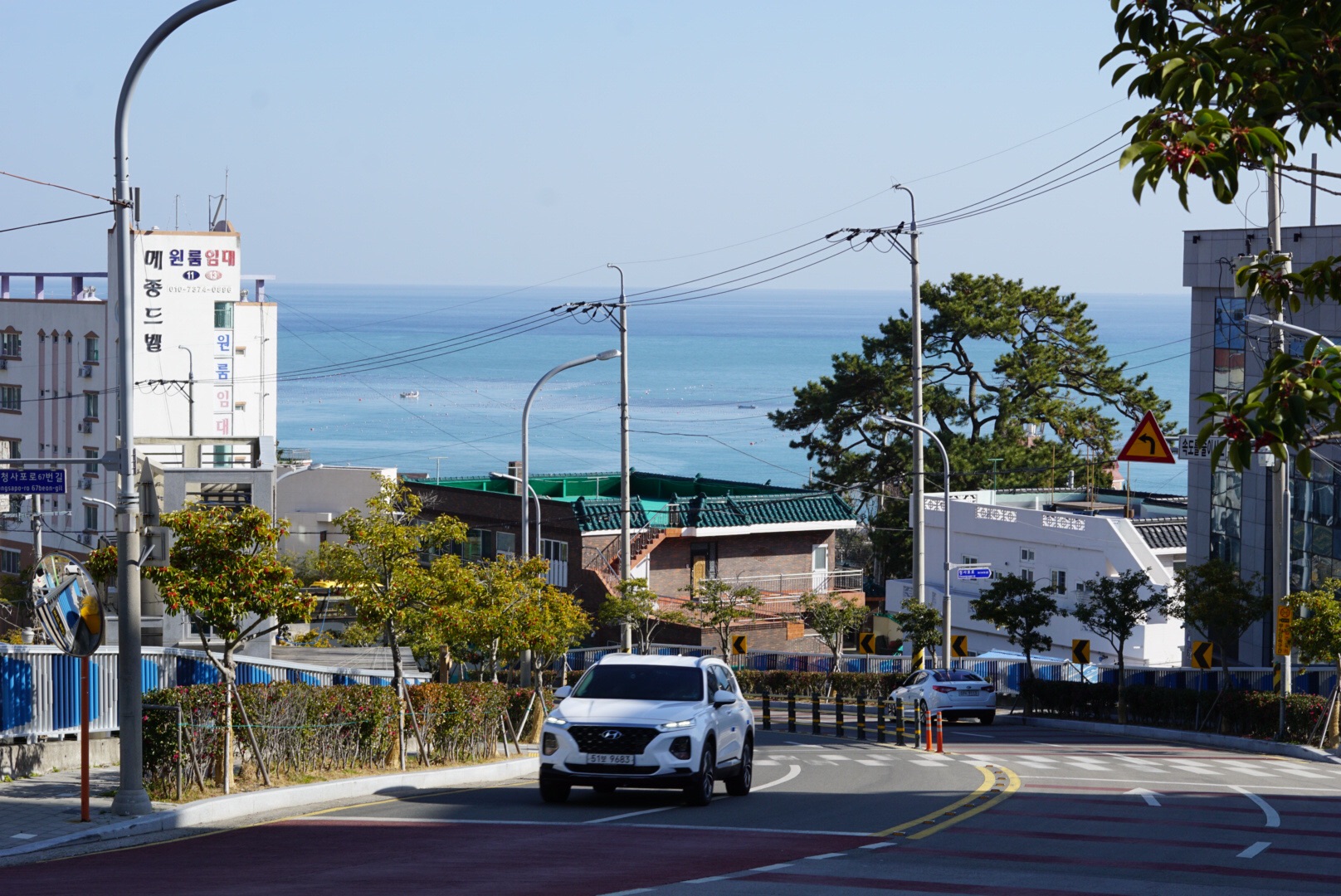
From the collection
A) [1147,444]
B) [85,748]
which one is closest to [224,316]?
[1147,444]

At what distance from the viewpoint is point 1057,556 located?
198 ft

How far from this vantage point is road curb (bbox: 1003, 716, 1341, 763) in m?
30.2

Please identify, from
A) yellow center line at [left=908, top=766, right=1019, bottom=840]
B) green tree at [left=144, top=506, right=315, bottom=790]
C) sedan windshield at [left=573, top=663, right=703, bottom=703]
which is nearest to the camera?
yellow center line at [left=908, top=766, right=1019, bottom=840]

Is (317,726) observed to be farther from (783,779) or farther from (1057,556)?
(1057,556)

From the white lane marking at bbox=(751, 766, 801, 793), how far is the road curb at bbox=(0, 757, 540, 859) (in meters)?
3.56

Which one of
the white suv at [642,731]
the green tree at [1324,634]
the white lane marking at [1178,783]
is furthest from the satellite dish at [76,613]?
the green tree at [1324,634]

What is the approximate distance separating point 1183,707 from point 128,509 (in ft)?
90.5

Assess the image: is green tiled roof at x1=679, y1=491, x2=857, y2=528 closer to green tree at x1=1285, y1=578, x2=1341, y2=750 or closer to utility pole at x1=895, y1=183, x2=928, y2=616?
utility pole at x1=895, y1=183, x2=928, y2=616

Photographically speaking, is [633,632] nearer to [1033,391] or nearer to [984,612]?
[984,612]

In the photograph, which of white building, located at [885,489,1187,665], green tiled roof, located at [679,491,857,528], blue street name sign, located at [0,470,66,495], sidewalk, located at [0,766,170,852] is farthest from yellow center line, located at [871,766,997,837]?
green tiled roof, located at [679,491,857,528]

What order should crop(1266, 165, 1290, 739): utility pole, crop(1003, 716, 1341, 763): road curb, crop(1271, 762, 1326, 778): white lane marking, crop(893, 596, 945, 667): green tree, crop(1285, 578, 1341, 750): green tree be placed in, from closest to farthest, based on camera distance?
crop(1271, 762, 1326, 778): white lane marking < crop(1285, 578, 1341, 750): green tree < crop(1003, 716, 1341, 763): road curb < crop(1266, 165, 1290, 739): utility pole < crop(893, 596, 945, 667): green tree

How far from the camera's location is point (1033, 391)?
7544 centimetres

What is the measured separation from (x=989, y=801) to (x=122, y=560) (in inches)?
415

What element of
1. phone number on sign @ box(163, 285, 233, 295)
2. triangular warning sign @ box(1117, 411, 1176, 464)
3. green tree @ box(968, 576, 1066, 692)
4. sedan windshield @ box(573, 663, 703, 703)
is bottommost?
green tree @ box(968, 576, 1066, 692)
